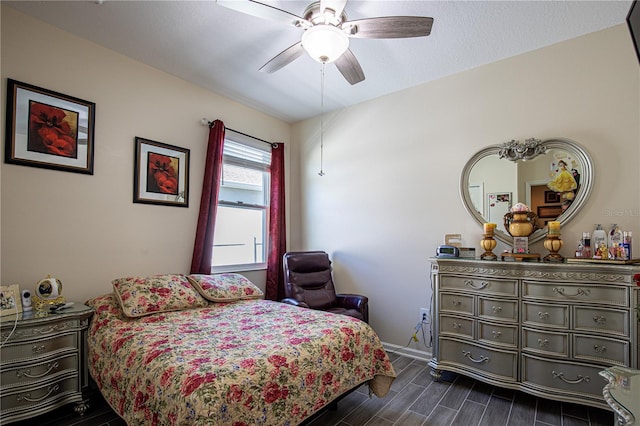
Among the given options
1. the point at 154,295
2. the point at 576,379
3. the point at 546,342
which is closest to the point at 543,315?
the point at 546,342

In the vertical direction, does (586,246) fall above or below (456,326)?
above

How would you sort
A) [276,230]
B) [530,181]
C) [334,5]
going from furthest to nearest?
[276,230] < [530,181] < [334,5]

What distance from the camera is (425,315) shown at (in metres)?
3.17

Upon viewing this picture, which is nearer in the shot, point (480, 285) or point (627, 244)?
point (627, 244)

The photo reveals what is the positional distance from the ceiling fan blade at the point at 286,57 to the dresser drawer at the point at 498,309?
7.62 ft

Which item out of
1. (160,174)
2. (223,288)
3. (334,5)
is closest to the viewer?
(334,5)

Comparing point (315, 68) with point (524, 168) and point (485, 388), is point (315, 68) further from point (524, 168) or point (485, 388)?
point (485, 388)

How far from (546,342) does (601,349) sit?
292 mm

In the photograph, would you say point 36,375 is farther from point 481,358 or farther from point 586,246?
point 586,246

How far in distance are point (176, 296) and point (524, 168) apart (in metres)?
3.14

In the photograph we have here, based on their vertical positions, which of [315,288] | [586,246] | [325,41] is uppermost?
[325,41]

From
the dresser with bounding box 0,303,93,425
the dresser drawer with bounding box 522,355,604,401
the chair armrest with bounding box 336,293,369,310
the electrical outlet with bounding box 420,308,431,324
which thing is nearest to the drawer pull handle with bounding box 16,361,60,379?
the dresser with bounding box 0,303,93,425

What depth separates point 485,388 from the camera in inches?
100

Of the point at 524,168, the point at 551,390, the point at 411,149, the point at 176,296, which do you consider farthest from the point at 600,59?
the point at 176,296
